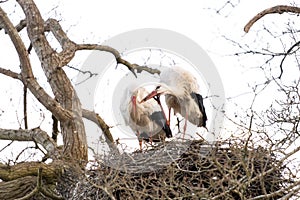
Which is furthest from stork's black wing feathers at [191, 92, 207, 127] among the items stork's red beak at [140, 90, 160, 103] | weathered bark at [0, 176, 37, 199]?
weathered bark at [0, 176, 37, 199]

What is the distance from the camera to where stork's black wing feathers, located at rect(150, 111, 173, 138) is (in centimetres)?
909

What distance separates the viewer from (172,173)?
593 cm

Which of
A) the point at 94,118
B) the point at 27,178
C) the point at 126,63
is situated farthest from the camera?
the point at 126,63

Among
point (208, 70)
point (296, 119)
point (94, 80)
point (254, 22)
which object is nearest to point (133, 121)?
point (94, 80)

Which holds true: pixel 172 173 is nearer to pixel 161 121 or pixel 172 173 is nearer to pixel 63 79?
pixel 63 79

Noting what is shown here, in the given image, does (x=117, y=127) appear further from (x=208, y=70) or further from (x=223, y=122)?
(x=223, y=122)

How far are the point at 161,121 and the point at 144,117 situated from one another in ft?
0.87

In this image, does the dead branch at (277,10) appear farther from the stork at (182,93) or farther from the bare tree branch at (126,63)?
the bare tree branch at (126,63)

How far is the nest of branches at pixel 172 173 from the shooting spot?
5863mm

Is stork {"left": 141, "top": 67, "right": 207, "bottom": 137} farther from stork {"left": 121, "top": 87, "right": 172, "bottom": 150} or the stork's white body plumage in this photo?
stork {"left": 121, "top": 87, "right": 172, "bottom": 150}

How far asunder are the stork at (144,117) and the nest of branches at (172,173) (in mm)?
2276

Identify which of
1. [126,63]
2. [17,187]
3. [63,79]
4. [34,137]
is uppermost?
[126,63]

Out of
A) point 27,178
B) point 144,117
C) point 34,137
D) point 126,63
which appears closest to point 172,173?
point 27,178

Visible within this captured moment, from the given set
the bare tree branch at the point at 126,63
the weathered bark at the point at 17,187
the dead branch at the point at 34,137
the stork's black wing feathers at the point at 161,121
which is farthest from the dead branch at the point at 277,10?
the weathered bark at the point at 17,187
